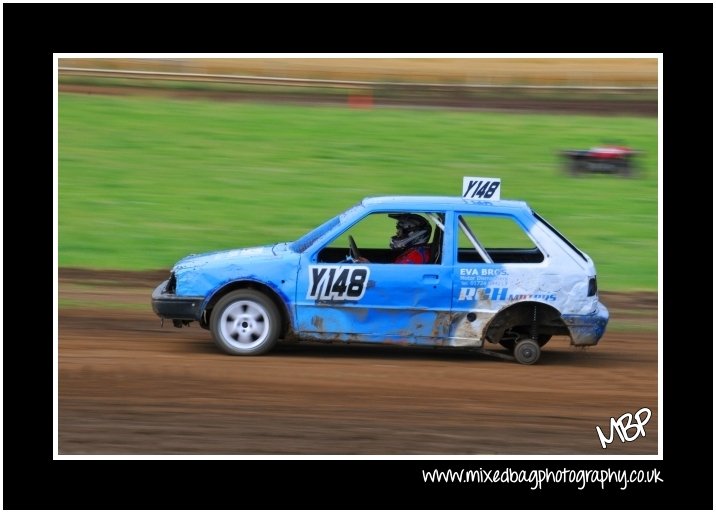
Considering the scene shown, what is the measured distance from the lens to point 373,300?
9.09m

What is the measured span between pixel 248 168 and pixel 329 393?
8.24 meters

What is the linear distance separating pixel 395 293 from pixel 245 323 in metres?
1.52

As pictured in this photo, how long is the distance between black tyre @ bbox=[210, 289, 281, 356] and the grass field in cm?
376

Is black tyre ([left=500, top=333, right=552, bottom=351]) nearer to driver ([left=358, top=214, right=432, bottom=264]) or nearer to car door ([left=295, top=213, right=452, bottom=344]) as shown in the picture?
car door ([left=295, top=213, right=452, bottom=344])

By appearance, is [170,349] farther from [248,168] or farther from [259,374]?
[248,168]

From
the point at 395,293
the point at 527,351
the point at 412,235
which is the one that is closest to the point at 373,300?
the point at 395,293

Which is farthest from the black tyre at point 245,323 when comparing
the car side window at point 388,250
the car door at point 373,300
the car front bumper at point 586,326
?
the car front bumper at point 586,326

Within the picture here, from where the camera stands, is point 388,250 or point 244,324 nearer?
point 244,324

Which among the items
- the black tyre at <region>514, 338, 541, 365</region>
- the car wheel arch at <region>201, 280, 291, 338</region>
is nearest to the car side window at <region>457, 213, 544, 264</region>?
the black tyre at <region>514, 338, 541, 365</region>

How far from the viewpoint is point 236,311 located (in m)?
9.21

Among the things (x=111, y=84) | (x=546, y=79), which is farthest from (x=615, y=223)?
(x=111, y=84)

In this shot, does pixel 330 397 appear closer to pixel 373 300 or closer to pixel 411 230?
pixel 373 300

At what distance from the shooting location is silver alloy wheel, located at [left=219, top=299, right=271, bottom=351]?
9180mm

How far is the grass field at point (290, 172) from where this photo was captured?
45.3ft
